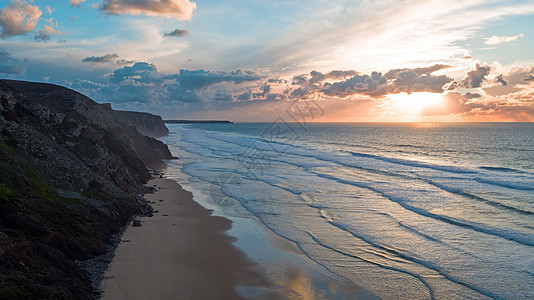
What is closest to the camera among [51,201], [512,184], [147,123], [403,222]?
[51,201]

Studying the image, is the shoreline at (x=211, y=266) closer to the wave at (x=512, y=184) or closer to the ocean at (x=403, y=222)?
the ocean at (x=403, y=222)

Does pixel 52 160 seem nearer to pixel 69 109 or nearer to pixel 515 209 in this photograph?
pixel 69 109

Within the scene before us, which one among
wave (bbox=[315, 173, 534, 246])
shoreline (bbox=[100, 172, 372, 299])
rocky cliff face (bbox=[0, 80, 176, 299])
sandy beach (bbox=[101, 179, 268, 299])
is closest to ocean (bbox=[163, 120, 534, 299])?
wave (bbox=[315, 173, 534, 246])

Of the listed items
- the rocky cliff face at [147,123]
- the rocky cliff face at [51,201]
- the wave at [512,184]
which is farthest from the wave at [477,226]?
the rocky cliff face at [147,123]

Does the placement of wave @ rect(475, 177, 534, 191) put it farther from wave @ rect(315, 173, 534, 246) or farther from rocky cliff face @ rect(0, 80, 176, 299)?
rocky cliff face @ rect(0, 80, 176, 299)

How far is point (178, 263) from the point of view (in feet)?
42.3

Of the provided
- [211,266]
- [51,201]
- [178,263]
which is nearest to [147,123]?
[51,201]

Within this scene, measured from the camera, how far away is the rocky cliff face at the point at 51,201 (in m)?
8.61

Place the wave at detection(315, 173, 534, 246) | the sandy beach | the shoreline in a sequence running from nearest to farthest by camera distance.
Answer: the sandy beach
the shoreline
the wave at detection(315, 173, 534, 246)

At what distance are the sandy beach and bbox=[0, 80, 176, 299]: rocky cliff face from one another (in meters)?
0.94

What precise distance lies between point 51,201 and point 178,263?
520 centimetres

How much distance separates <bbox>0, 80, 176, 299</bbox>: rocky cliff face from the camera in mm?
8609

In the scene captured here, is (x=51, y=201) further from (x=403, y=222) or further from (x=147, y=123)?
(x=147, y=123)

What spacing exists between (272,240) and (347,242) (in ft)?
11.5
